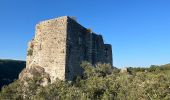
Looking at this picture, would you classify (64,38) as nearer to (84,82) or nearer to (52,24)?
(52,24)

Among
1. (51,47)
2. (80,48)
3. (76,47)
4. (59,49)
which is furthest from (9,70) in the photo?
(59,49)

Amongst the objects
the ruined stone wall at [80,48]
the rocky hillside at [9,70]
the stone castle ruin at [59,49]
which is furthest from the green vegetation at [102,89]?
the rocky hillside at [9,70]

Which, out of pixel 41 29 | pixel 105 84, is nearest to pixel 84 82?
pixel 105 84

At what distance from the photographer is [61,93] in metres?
29.8

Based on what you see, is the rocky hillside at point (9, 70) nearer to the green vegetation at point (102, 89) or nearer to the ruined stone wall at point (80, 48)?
the ruined stone wall at point (80, 48)

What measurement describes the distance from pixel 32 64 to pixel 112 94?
17163mm

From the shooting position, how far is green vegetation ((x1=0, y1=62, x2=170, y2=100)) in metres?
24.7

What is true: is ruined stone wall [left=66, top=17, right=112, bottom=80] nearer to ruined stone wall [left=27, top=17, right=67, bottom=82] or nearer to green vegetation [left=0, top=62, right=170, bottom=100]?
ruined stone wall [left=27, top=17, right=67, bottom=82]

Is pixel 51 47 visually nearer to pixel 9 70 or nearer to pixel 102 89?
pixel 102 89

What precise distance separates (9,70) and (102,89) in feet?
364

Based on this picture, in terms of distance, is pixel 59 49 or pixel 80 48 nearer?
pixel 59 49

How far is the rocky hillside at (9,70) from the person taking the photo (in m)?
118

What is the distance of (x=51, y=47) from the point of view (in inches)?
1549

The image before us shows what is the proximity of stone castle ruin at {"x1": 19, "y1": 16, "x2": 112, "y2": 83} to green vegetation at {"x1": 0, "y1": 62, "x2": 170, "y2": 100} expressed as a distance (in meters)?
2.77
